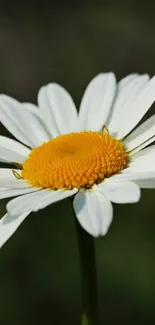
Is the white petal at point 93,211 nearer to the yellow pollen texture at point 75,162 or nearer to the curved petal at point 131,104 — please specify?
the yellow pollen texture at point 75,162

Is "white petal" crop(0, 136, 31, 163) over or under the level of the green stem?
over

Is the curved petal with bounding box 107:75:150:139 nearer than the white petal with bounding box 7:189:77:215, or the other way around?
the white petal with bounding box 7:189:77:215

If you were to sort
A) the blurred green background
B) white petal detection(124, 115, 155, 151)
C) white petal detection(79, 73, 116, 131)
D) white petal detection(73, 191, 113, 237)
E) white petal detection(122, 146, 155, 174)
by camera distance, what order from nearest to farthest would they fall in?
1. white petal detection(73, 191, 113, 237)
2. white petal detection(122, 146, 155, 174)
3. white petal detection(124, 115, 155, 151)
4. white petal detection(79, 73, 116, 131)
5. the blurred green background


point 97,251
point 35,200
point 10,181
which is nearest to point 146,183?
point 35,200

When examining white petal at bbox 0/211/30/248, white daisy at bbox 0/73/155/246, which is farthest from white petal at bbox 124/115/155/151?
white petal at bbox 0/211/30/248

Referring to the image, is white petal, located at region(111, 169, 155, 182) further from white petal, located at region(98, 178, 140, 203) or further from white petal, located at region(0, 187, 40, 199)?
white petal, located at region(0, 187, 40, 199)

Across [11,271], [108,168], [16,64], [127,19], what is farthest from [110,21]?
[108,168]

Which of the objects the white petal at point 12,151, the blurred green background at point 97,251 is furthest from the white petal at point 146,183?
the blurred green background at point 97,251
